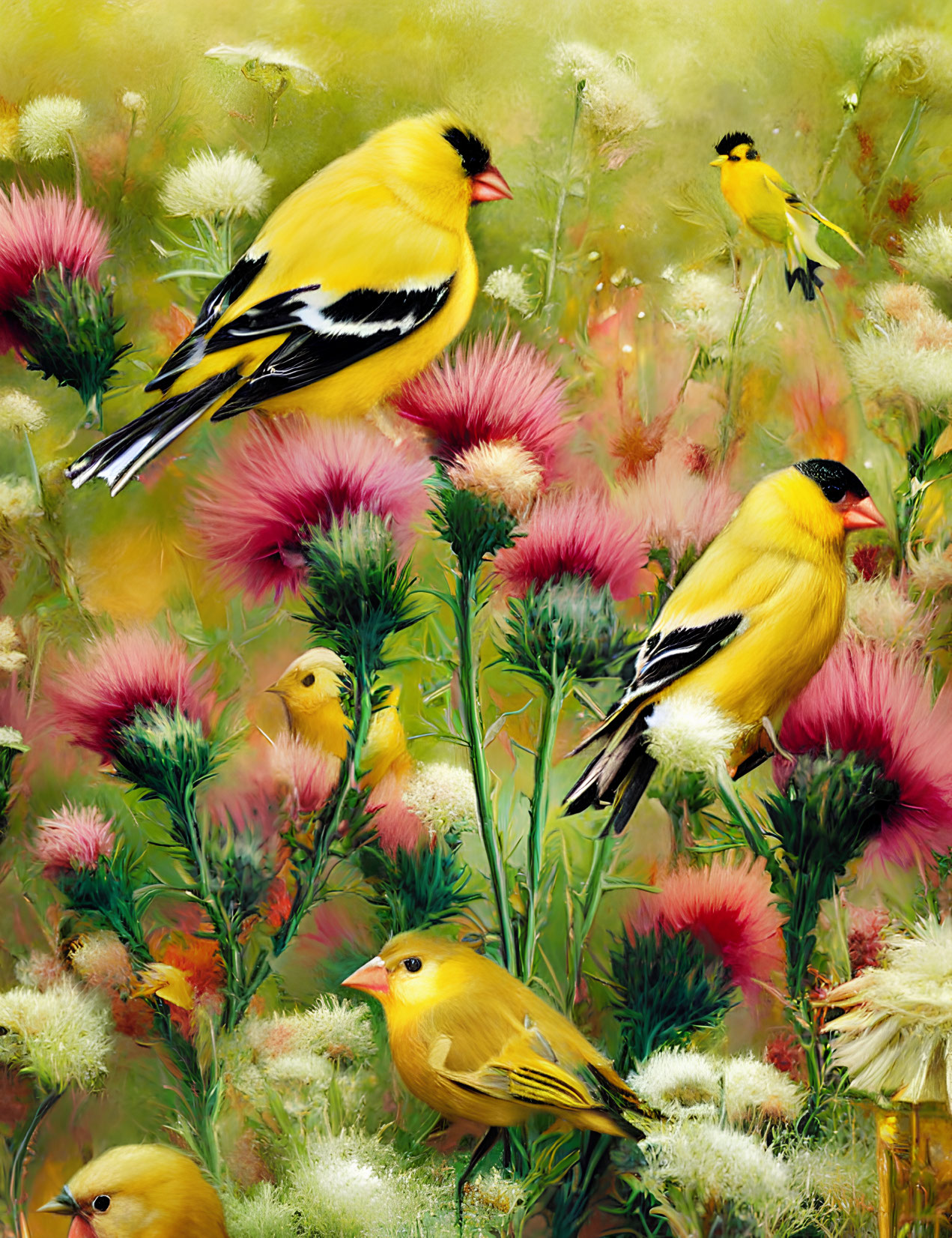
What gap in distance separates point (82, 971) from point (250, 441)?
0.59 metres

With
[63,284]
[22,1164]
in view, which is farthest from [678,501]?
[22,1164]

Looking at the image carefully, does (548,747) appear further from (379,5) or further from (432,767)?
(379,5)

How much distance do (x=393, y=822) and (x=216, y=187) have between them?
691 millimetres

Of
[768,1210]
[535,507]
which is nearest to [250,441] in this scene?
[535,507]

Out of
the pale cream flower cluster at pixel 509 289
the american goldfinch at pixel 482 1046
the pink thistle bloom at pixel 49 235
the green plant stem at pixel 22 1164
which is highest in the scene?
the pale cream flower cluster at pixel 509 289

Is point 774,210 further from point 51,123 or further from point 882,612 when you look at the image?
point 51,123

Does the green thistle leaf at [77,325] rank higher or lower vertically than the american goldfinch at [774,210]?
lower

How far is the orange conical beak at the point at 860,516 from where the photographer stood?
1029 mm

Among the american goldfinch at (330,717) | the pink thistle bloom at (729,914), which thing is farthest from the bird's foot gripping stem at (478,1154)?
the american goldfinch at (330,717)

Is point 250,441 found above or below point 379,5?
below

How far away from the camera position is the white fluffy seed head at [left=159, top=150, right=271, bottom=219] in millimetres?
1011

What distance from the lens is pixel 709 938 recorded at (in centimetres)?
101

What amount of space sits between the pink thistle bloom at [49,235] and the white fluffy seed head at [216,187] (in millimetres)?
90

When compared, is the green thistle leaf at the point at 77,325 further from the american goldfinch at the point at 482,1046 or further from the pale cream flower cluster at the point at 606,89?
the american goldfinch at the point at 482,1046
